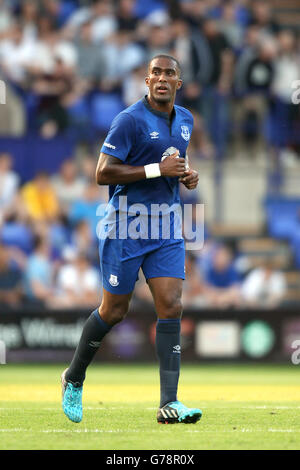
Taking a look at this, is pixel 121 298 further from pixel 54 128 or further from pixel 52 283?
pixel 54 128

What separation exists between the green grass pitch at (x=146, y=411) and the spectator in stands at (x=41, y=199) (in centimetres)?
276

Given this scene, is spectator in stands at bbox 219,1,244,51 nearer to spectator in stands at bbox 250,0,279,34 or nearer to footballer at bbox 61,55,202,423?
spectator in stands at bbox 250,0,279,34

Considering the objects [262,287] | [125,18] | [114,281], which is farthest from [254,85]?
[114,281]

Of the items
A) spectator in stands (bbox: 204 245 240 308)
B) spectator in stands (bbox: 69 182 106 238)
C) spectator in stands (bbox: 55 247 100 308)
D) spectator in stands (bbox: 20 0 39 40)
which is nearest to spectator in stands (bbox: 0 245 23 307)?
spectator in stands (bbox: 55 247 100 308)

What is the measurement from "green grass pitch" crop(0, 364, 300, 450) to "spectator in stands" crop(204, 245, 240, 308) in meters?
1.54

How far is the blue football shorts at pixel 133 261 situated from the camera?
708 centimetres

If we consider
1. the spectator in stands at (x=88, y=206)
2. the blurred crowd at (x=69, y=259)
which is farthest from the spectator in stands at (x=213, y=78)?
the spectator in stands at (x=88, y=206)

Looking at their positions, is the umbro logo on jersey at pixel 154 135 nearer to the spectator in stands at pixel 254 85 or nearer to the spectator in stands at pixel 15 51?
the spectator in stands at pixel 15 51

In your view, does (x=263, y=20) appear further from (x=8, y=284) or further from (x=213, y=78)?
(x=8, y=284)

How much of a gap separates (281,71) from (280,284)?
4.32 metres

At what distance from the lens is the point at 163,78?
7113mm

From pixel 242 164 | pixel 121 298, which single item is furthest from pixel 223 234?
pixel 121 298

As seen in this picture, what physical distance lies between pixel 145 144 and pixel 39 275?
7.37m

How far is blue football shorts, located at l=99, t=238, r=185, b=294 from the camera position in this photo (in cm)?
708
